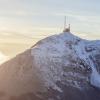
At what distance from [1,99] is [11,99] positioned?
Answer: 9.19 feet

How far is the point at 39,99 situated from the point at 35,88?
129 inches

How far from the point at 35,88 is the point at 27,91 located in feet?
7.89

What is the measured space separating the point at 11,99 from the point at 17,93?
247cm

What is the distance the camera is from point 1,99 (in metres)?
200

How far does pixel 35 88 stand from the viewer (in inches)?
7869

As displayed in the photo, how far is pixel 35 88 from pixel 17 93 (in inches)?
206

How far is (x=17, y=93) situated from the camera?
19938 cm

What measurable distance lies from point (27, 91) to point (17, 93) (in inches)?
112

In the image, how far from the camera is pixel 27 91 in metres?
200

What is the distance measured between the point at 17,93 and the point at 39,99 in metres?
6.37

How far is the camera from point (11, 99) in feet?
656

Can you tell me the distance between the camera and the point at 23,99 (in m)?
199

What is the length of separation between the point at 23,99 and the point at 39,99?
4491 mm
